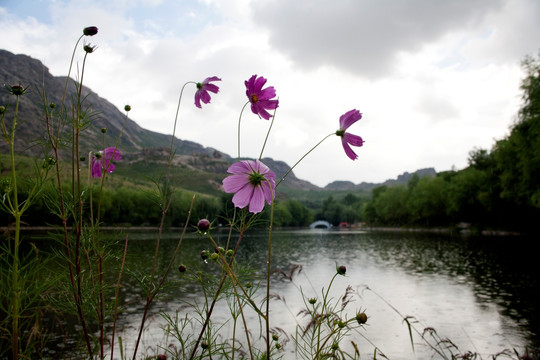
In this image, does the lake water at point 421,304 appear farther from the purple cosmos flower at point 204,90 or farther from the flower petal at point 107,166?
the purple cosmos flower at point 204,90

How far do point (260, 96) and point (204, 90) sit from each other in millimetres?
361

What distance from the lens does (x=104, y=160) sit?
174 cm

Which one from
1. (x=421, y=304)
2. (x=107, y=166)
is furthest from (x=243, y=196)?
(x=421, y=304)

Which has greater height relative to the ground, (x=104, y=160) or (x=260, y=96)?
(x=260, y=96)

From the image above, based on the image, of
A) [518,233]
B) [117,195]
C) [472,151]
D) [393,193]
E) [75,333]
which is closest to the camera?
[75,333]

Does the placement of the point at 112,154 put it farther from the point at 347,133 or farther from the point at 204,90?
the point at 347,133

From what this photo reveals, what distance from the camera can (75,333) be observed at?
7266 millimetres

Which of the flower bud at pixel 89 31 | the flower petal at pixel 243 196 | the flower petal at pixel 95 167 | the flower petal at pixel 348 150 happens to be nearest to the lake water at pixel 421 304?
the flower petal at pixel 95 167

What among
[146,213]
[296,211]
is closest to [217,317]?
[146,213]

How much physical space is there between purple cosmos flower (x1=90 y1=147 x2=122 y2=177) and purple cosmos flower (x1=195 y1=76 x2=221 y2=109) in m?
0.44

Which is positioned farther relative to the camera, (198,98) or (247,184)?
(198,98)

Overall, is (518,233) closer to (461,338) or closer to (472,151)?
(472,151)

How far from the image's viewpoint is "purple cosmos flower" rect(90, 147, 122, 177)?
1.77m

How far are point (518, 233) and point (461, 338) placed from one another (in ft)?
131
